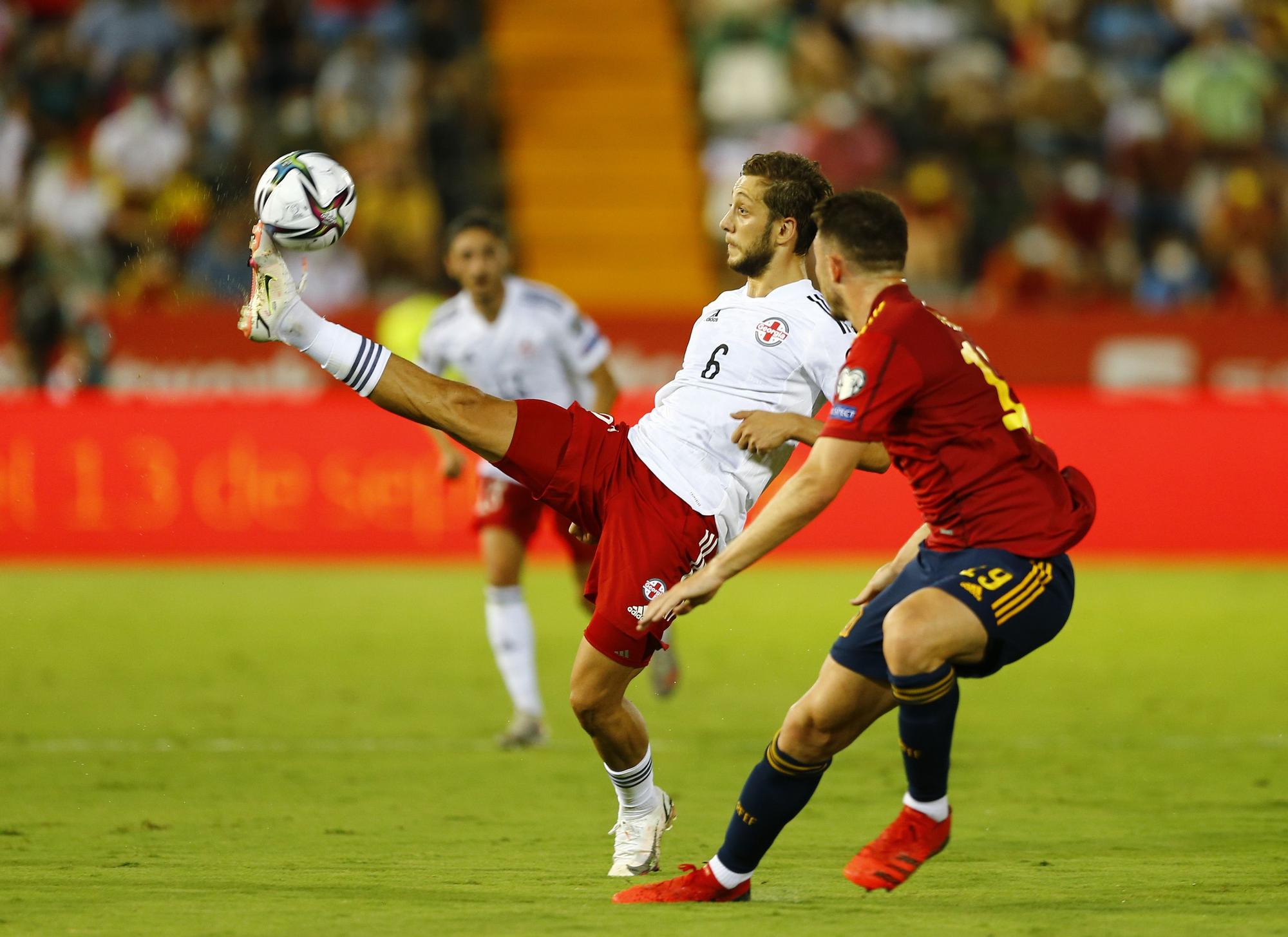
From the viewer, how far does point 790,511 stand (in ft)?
17.7

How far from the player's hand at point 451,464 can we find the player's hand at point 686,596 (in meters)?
3.65

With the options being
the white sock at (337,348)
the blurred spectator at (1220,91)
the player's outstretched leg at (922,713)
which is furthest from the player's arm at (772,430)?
the blurred spectator at (1220,91)

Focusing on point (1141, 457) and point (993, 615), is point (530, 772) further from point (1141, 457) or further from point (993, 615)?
point (1141, 457)

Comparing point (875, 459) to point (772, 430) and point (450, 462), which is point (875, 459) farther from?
point (450, 462)

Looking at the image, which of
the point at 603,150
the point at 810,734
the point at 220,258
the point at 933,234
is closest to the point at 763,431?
the point at 810,734

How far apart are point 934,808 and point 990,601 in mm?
644

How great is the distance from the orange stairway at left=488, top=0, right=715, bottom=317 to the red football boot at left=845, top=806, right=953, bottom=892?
1548 cm

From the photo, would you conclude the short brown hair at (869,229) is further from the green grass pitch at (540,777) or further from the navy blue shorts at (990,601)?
the green grass pitch at (540,777)

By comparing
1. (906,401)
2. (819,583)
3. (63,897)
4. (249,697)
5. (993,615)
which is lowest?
(819,583)

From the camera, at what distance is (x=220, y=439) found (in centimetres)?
1622

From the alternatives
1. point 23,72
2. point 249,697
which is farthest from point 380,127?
point 249,697

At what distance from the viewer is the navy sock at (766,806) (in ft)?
18.3

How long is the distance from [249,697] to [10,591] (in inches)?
204

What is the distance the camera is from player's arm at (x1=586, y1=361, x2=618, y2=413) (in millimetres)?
9477
